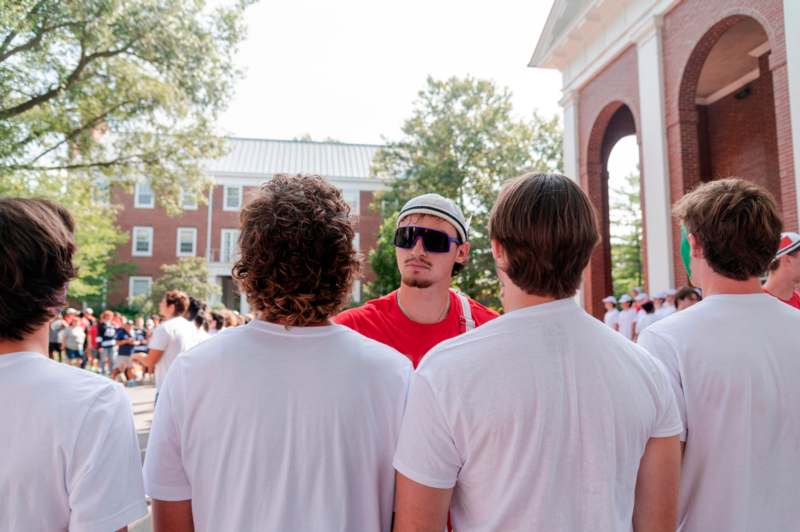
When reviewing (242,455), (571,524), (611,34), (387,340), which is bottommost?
(571,524)

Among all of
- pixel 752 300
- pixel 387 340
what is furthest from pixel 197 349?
pixel 752 300

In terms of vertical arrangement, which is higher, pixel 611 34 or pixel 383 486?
pixel 611 34

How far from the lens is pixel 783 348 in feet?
6.31

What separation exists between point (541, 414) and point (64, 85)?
16.9 metres

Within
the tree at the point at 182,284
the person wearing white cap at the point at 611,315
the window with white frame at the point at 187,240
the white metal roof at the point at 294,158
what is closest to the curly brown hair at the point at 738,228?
the person wearing white cap at the point at 611,315

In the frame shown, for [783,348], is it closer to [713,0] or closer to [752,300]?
[752,300]

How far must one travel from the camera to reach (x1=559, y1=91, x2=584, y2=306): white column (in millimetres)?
18031

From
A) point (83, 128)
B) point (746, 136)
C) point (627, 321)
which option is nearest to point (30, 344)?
point (627, 321)

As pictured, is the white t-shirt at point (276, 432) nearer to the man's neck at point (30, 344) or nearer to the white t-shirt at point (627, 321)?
the man's neck at point (30, 344)

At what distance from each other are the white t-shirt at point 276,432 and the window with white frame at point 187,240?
40703mm

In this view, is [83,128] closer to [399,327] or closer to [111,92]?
[111,92]

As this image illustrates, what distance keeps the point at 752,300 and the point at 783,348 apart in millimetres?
189

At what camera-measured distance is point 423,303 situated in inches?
121

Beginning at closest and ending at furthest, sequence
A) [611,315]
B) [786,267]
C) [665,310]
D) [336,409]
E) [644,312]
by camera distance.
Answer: [336,409] → [786,267] → [665,310] → [644,312] → [611,315]
